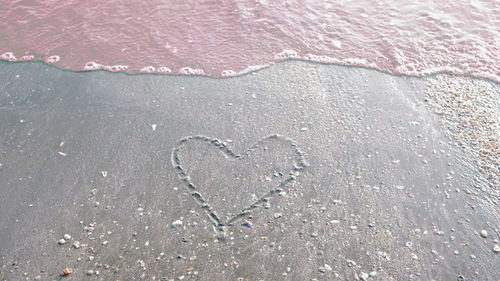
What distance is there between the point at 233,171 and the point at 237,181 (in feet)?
0.50

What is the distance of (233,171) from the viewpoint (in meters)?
3.87

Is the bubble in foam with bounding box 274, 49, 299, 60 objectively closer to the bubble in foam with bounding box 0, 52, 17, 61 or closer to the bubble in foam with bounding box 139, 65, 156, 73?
the bubble in foam with bounding box 139, 65, 156, 73

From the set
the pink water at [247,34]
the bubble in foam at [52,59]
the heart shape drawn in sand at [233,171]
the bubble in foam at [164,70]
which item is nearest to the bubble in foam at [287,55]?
the pink water at [247,34]

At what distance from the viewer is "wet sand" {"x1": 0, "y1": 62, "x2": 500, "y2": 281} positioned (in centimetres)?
309

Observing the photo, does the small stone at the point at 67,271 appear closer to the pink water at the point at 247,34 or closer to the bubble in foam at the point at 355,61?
the pink water at the point at 247,34

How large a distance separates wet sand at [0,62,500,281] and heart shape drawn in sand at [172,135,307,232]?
2 cm

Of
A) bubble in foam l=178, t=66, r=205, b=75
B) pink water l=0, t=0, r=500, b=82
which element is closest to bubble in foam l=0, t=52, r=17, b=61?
pink water l=0, t=0, r=500, b=82

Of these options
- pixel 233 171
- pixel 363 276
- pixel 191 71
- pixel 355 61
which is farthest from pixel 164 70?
pixel 363 276

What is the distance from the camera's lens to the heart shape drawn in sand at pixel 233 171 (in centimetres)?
354

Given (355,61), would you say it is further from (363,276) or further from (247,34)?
(363,276)

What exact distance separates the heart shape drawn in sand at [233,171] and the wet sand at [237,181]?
2 centimetres

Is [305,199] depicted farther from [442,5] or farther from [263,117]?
[442,5]

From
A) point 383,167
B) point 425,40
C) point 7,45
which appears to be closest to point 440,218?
point 383,167

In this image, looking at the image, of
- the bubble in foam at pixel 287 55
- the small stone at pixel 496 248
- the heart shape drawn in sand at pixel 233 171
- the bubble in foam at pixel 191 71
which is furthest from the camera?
the bubble in foam at pixel 287 55
